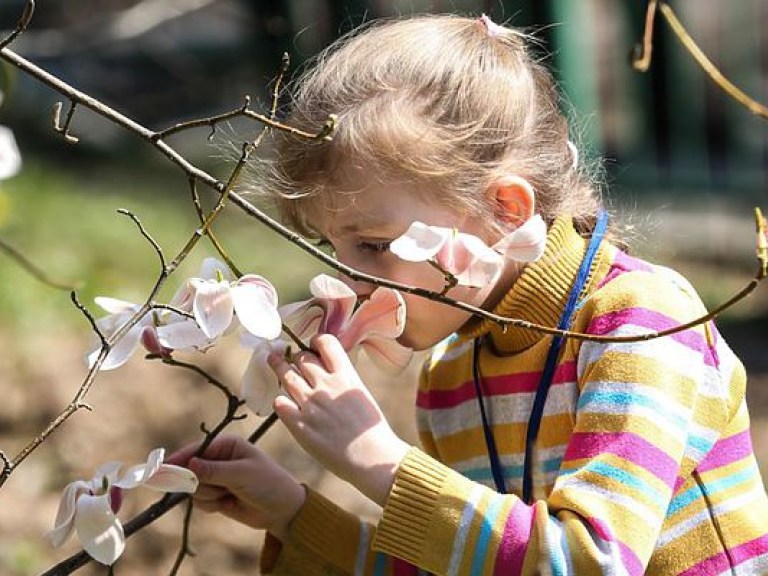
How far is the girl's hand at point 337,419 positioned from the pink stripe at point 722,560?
0.39 meters

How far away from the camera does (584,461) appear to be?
169cm

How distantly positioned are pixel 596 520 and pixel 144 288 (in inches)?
124

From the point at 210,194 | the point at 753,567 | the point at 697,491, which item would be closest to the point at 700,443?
the point at 697,491

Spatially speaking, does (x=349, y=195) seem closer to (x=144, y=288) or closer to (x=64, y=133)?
(x=64, y=133)

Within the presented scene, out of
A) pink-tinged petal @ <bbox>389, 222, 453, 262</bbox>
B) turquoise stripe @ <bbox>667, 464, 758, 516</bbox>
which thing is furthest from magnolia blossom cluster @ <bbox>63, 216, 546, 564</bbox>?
turquoise stripe @ <bbox>667, 464, 758, 516</bbox>

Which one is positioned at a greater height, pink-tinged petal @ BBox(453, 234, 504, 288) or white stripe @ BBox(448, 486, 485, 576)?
pink-tinged petal @ BBox(453, 234, 504, 288)

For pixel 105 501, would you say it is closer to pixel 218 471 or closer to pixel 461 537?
pixel 218 471

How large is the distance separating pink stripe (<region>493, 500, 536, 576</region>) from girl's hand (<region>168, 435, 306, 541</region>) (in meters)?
0.40

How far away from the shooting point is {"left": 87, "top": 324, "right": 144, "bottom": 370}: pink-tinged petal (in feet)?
5.28

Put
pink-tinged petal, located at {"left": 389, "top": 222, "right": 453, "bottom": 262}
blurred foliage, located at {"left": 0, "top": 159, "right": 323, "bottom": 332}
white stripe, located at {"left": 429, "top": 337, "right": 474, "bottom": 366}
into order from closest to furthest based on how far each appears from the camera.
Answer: pink-tinged petal, located at {"left": 389, "top": 222, "right": 453, "bottom": 262} → white stripe, located at {"left": 429, "top": 337, "right": 474, "bottom": 366} → blurred foliage, located at {"left": 0, "top": 159, "right": 323, "bottom": 332}

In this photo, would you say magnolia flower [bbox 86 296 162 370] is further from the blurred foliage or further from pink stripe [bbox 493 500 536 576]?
the blurred foliage

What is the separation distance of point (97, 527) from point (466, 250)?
1.63 ft

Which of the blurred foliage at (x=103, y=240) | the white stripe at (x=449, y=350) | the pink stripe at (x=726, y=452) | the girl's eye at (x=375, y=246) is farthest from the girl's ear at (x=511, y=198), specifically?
the blurred foliage at (x=103, y=240)

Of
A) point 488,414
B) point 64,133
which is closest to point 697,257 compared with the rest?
point 488,414
